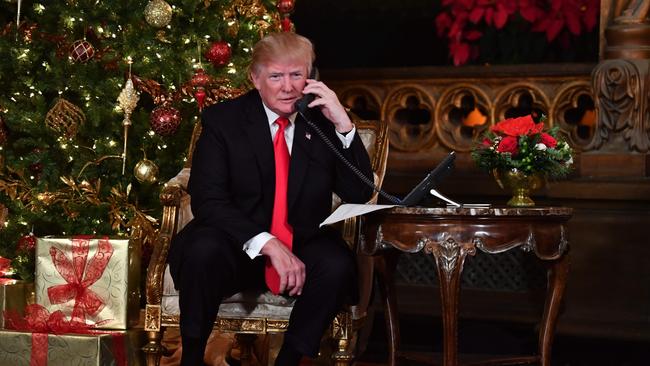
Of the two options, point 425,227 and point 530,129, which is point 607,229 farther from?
point 425,227

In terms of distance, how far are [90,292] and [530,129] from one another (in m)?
1.93

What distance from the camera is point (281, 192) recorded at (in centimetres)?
417

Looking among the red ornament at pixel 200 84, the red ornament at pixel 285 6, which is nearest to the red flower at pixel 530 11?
the red ornament at pixel 285 6

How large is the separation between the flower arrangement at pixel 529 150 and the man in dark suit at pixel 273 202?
26.2 inches

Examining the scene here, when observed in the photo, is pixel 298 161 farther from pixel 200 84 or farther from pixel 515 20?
pixel 515 20

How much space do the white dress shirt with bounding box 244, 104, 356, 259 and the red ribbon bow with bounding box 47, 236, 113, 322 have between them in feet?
3.01

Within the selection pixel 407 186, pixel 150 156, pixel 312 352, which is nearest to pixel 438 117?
pixel 407 186

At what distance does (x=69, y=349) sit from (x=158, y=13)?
1766 mm

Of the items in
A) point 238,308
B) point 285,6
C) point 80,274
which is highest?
point 285,6

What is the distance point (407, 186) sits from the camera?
6766 mm

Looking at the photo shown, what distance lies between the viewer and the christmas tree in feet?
17.7

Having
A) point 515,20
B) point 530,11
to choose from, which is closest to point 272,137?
point 530,11

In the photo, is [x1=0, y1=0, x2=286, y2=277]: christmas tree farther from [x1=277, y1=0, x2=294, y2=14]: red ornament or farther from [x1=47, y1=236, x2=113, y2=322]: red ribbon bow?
[x1=47, y1=236, x2=113, y2=322]: red ribbon bow

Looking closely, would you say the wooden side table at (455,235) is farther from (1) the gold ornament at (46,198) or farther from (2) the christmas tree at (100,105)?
(1) the gold ornament at (46,198)
